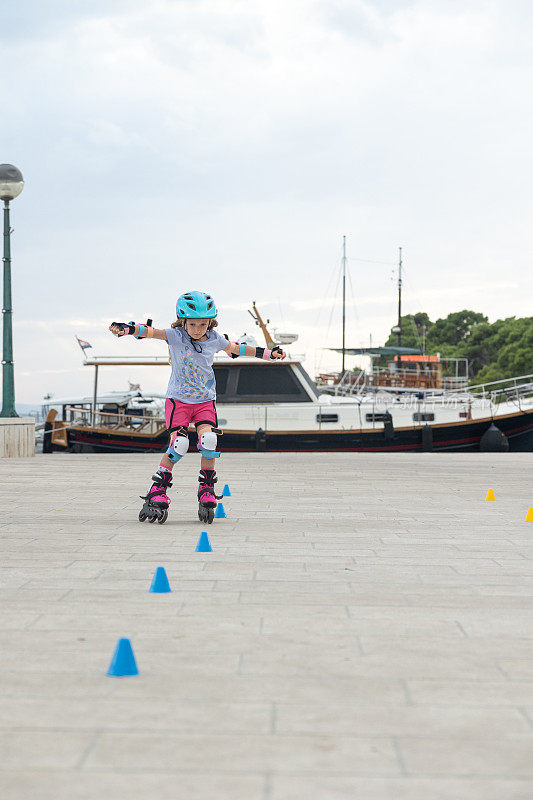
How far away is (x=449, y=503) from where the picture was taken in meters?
9.27

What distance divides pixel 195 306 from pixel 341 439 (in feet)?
56.0

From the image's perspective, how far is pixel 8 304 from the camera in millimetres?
16453

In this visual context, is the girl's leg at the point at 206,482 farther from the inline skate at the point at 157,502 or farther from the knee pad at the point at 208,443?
the inline skate at the point at 157,502

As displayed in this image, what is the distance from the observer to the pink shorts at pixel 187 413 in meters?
7.71

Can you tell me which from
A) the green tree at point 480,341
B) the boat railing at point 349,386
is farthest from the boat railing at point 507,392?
the green tree at point 480,341

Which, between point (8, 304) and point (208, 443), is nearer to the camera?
point (208, 443)

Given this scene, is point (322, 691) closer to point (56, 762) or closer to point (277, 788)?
point (277, 788)

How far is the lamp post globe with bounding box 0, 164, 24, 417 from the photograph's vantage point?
1640 cm

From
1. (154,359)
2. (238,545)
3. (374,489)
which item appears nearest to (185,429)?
(238,545)

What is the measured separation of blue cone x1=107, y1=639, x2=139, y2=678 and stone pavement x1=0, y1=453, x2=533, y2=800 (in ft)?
0.13

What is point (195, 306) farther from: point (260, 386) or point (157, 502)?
point (260, 386)

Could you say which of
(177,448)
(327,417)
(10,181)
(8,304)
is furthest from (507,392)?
(177,448)

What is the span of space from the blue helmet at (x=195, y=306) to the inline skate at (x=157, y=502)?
55.3 inches

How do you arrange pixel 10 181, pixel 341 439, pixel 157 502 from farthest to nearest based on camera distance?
pixel 341 439 < pixel 10 181 < pixel 157 502
